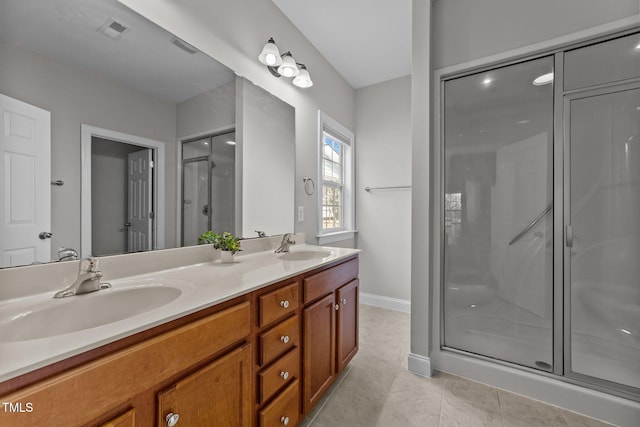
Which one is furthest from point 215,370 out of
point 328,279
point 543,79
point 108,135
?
point 543,79

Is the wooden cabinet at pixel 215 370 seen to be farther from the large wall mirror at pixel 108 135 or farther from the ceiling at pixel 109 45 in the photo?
the ceiling at pixel 109 45

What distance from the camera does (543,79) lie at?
1606 millimetres

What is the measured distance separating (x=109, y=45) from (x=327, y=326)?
65.9 inches

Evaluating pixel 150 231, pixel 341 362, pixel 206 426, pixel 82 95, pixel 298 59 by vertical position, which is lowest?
pixel 341 362

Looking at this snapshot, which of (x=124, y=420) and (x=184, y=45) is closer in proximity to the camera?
(x=124, y=420)

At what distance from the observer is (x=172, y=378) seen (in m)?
0.73

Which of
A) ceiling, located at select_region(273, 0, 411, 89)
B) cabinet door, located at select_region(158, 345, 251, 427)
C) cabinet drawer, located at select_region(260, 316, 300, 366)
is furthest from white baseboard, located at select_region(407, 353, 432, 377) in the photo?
ceiling, located at select_region(273, 0, 411, 89)

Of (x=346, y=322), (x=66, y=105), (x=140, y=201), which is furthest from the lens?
(x=346, y=322)

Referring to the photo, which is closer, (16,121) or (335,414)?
(16,121)

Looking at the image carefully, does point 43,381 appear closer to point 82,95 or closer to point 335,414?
point 82,95

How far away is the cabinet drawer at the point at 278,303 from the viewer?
1.05 metres

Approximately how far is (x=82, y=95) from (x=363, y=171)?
2.68 metres

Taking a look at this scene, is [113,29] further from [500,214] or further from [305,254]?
[500,214]

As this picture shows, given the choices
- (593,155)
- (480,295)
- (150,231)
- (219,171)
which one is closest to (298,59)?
(219,171)
